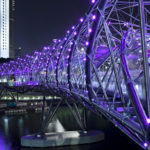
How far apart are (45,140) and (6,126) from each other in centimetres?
2327

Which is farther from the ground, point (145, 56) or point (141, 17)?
point (141, 17)

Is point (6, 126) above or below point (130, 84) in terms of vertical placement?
below

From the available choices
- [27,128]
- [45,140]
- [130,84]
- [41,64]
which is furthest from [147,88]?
[41,64]

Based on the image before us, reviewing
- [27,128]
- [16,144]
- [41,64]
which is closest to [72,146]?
[16,144]

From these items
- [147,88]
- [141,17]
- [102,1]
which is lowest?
[147,88]

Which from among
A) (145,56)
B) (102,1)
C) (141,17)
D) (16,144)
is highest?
(102,1)

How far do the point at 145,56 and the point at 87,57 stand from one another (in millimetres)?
8935

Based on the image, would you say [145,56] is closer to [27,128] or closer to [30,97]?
[27,128]

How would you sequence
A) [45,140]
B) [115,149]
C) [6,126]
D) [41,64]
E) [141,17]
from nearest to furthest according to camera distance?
[141,17], [115,149], [45,140], [6,126], [41,64]

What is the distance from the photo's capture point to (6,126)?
60.8 meters

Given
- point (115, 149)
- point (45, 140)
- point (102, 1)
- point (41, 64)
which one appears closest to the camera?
point (102, 1)

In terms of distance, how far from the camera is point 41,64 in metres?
87.6

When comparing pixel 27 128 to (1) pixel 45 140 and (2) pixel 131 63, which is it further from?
(2) pixel 131 63

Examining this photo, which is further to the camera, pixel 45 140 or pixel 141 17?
pixel 45 140
